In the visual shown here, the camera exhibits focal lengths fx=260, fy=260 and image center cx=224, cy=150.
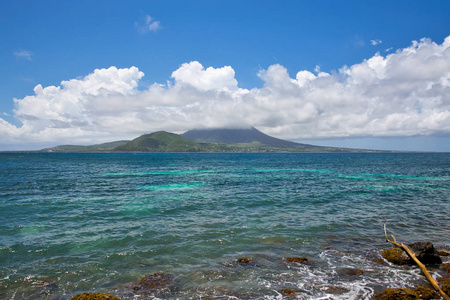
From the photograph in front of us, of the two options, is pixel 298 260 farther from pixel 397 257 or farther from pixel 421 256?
pixel 421 256

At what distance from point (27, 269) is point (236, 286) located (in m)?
10.9

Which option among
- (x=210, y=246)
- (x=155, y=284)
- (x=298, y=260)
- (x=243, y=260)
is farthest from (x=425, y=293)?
(x=155, y=284)

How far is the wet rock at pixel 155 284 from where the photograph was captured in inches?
449

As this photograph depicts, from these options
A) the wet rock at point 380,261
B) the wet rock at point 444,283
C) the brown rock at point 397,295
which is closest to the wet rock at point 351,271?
the wet rock at point 380,261

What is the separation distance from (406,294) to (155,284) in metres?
10.6

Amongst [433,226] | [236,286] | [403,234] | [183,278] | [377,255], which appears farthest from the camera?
[433,226]

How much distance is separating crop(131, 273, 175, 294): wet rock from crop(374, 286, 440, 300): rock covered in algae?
356 inches

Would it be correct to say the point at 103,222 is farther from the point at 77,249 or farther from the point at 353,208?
the point at 353,208

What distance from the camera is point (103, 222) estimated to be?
72.2 feet

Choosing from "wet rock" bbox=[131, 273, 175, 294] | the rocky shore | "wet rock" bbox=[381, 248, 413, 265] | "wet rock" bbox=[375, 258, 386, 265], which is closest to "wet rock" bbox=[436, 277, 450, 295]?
the rocky shore

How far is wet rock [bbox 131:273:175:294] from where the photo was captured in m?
11.4

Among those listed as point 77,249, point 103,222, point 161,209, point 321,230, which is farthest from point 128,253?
point 321,230

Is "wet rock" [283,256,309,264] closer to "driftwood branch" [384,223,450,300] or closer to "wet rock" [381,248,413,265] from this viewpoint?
"wet rock" [381,248,413,265]

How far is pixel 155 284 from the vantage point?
11.9m
